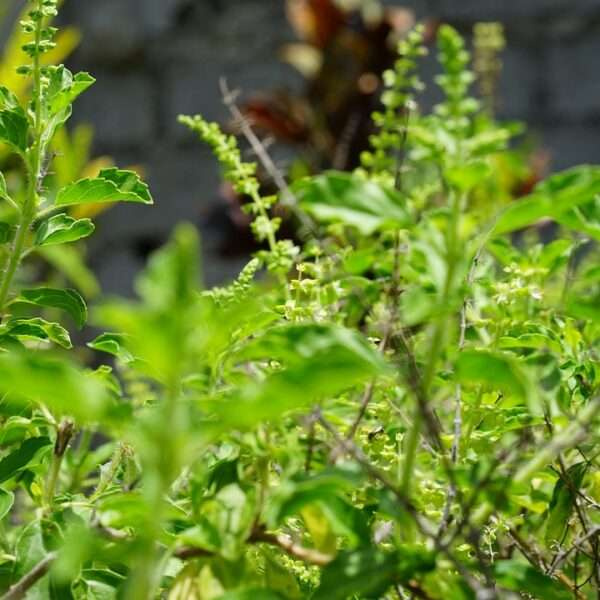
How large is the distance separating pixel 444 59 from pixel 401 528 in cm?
27

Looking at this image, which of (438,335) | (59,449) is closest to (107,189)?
(59,449)

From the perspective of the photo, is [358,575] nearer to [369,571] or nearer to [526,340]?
[369,571]

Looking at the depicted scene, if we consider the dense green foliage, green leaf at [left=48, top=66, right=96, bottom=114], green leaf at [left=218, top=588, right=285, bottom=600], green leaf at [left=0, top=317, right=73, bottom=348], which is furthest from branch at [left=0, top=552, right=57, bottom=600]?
green leaf at [left=48, top=66, right=96, bottom=114]

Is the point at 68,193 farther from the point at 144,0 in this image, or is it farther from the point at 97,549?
the point at 144,0

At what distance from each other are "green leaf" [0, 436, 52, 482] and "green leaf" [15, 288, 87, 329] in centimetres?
11

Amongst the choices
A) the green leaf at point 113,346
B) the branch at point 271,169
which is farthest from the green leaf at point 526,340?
the green leaf at point 113,346

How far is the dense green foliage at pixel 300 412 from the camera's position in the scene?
1.82 feet

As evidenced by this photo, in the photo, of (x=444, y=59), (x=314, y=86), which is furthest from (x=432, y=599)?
(x=314, y=86)

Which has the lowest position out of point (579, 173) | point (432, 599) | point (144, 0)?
point (144, 0)

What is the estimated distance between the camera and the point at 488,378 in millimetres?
627

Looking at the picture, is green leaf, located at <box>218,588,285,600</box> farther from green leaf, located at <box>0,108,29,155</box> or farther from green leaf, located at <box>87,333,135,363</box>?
green leaf, located at <box>0,108,29,155</box>

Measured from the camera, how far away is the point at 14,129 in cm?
82

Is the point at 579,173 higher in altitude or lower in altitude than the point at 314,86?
higher

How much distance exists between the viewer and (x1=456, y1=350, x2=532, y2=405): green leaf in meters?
0.60
